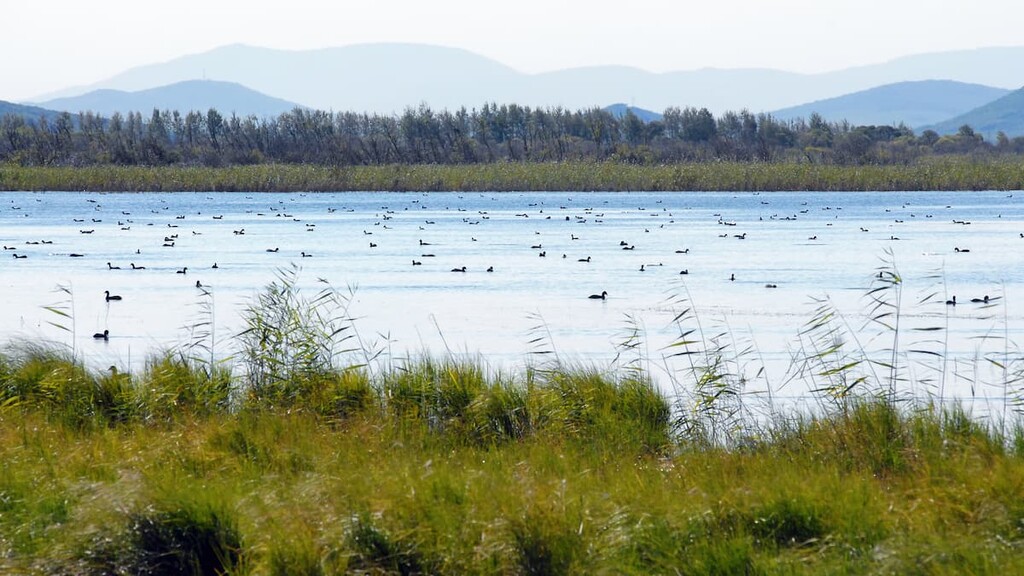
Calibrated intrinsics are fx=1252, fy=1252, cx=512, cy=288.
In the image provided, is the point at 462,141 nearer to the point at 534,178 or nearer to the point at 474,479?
the point at 534,178

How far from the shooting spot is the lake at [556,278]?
1730 centimetres

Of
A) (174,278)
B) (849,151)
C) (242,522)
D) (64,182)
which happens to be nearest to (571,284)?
(174,278)

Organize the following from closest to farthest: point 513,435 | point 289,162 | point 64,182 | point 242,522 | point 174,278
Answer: point 242,522 → point 513,435 → point 174,278 → point 64,182 → point 289,162

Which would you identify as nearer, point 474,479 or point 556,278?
point 474,479

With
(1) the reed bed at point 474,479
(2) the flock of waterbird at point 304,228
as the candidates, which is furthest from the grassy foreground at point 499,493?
(2) the flock of waterbird at point 304,228

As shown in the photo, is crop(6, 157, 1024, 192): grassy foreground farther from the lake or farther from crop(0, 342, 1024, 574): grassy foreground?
crop(0, 342, 1024, 574): grassy foreground

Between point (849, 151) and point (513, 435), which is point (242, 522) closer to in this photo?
point (513, 435)

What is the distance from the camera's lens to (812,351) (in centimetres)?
1677

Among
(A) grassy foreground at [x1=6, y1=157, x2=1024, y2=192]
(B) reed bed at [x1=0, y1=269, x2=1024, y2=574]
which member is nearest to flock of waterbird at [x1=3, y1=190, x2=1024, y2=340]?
(A) grassy foreground at [x1=6, y1=157, x2=1024, y2=192]

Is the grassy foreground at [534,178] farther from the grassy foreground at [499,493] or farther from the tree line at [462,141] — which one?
the grassy foreground at [499,493]

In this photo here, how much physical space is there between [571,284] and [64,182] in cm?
5621

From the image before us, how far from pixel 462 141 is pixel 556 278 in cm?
7155

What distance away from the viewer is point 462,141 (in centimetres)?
9819

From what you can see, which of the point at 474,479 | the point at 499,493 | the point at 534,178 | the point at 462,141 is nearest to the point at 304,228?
the point at 534,178
